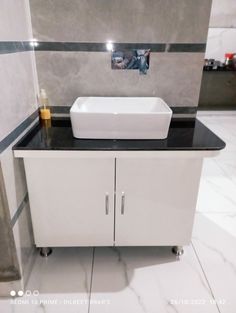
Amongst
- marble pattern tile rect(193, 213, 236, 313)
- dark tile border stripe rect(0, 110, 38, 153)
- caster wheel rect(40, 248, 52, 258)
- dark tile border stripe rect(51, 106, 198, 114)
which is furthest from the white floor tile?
dark tile border stripe rect(0, 110, 38, 153)

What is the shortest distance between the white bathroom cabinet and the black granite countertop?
0.03 metres

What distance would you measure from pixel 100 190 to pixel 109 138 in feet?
0.91

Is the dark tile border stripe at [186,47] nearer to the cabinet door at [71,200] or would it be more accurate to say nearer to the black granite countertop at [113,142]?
the black granite countertop at [113,142]

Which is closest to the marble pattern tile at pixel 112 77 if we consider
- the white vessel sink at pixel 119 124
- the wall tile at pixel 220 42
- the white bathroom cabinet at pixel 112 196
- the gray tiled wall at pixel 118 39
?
the gray tiled wall at pixel 118 39

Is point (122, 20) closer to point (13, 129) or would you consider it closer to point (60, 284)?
point (13, 129)

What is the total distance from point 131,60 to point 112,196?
81 cm

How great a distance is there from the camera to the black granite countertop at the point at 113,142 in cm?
116

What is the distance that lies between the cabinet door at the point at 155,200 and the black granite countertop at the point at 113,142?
8cm

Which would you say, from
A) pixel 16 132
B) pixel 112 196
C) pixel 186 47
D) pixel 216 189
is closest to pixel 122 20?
pixel 186 47

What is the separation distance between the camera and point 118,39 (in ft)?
4.64

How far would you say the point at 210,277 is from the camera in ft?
4.64

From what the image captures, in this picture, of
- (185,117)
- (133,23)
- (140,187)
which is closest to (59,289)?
(140,187)

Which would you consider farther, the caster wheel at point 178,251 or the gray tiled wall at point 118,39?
the caster wheel at point 178,251

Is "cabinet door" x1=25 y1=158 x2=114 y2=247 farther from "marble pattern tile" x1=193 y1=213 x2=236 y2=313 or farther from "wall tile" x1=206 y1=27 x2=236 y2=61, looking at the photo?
"wall tile" x1=206 y1=27 x2=236 y2=61
